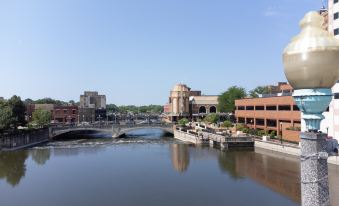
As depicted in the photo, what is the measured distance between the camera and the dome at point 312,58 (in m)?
14.5

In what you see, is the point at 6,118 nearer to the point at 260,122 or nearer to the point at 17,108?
the point at 17,108

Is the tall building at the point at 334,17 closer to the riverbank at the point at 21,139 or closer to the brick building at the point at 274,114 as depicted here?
the brick building at the point at 274,114

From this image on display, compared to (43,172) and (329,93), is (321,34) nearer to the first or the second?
(329,93)

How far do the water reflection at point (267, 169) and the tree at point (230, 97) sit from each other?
8161 cm

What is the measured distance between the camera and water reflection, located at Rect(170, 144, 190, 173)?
69.1 m

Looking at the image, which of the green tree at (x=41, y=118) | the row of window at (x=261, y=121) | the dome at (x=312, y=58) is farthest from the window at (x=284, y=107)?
Result: the green tree at (x=41, y=118)

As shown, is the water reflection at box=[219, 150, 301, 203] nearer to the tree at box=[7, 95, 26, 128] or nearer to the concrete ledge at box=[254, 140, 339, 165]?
the concrete ledge at box=[254, 140, 339, 165]

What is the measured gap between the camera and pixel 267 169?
62.9m

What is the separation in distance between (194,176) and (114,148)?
43.8 meters

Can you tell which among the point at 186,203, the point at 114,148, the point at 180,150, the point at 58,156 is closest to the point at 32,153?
the point at 58,156

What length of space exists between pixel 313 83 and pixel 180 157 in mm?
68573

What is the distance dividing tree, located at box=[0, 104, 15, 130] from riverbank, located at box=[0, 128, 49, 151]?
2.56 metres

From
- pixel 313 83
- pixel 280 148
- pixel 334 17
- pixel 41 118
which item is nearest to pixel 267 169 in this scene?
pixel 280 148

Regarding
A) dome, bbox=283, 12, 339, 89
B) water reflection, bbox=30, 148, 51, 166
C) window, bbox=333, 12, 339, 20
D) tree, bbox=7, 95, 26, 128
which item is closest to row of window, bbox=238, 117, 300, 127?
window, bbox=333, 12, 339, 20
